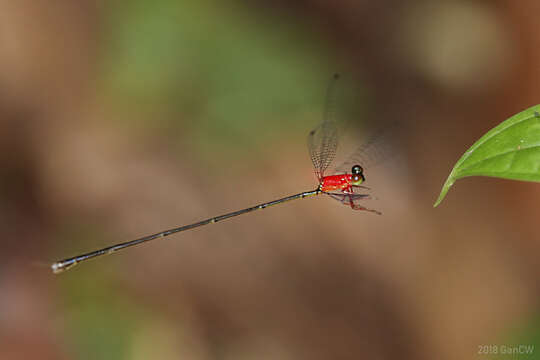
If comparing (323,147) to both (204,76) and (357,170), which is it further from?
(204,76)

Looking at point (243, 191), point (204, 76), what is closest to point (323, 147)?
point (243, 191)

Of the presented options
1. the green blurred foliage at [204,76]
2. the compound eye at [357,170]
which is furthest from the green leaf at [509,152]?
the green blurred foliage at [204,76]

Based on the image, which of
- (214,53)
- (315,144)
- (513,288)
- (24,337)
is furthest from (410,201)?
(24,337)

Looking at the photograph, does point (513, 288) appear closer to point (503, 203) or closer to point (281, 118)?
point (503, 203)

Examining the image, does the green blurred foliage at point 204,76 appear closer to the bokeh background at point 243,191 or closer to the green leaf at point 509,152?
the bokeh background at point 243,191

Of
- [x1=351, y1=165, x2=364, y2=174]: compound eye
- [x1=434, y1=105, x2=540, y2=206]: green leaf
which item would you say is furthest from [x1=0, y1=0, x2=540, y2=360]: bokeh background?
[x1=434, y1=105, x2=540, y2=206]: green leaf

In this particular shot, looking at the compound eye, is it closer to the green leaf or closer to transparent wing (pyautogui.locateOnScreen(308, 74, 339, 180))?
transparent wing (pyautogui.locateOnScreen(308, 74, 339, 180))
